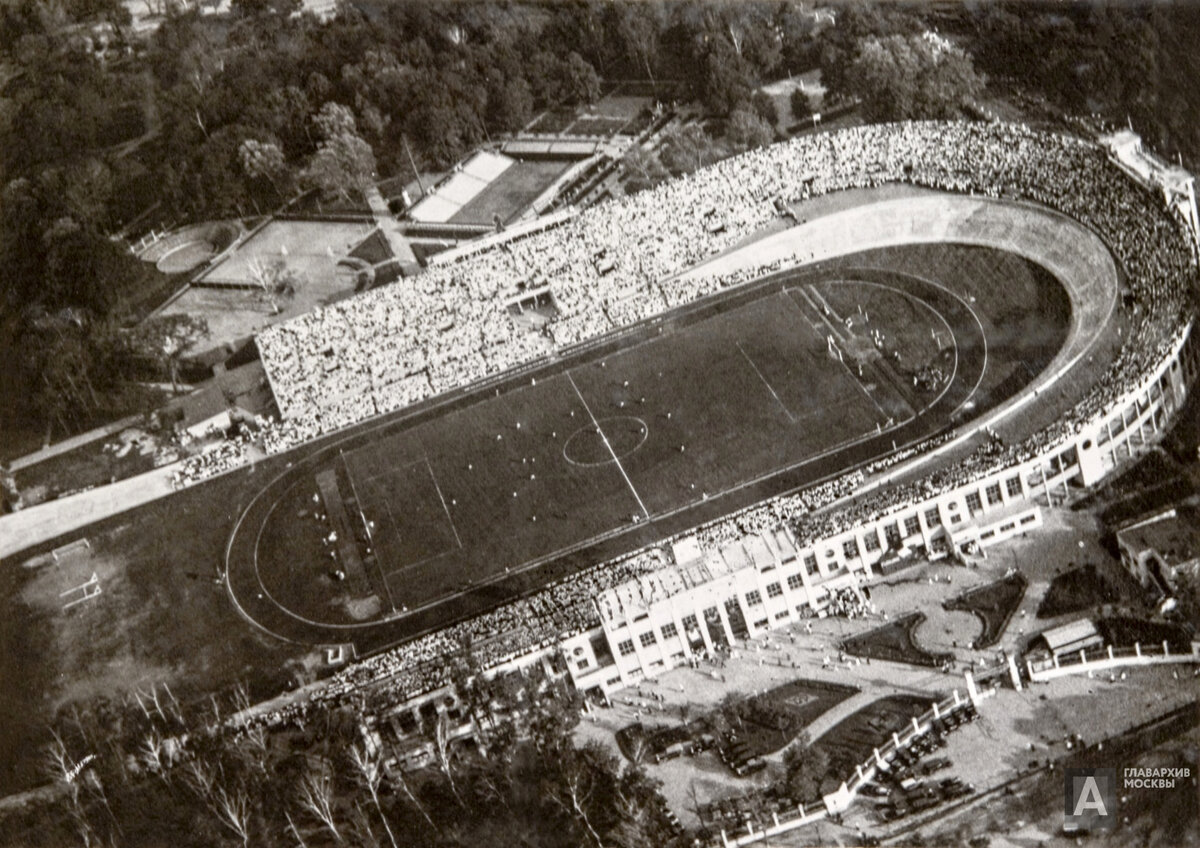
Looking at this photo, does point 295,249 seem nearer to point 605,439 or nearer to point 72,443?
point 72,443

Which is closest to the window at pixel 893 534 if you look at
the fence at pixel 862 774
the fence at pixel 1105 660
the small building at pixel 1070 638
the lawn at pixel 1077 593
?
the lawn at pixel 1077 593

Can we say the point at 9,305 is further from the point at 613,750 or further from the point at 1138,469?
the point at 1138,469

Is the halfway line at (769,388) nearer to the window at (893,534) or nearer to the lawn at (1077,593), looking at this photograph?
the window at (893,534)

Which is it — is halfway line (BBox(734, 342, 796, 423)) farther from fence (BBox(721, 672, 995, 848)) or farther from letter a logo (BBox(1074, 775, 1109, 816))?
letter a logo (BBox(1074, 775, 1109, 816))

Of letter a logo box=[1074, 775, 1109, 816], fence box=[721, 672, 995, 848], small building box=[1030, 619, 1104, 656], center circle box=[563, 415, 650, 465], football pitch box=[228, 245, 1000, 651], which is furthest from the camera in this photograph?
center circle box=[563, 415, 650, 465]

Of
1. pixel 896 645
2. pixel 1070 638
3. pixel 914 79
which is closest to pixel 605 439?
pixel 896 645

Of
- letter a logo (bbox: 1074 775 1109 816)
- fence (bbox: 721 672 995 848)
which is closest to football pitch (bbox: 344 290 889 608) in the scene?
fence (bbox: 721 672 995 848)
